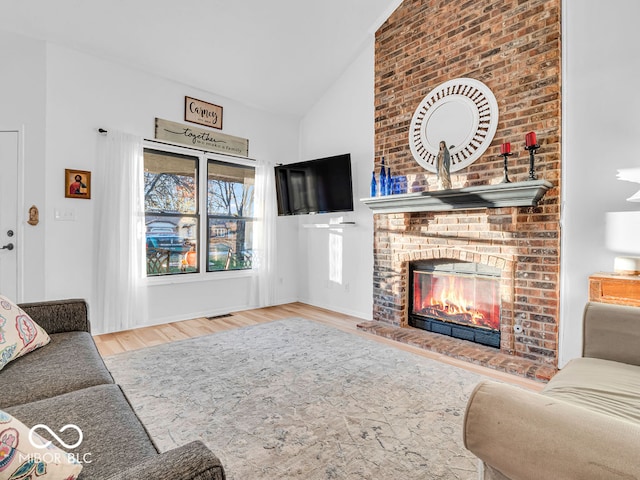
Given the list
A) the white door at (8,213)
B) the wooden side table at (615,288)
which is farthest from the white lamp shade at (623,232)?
the white door at (8,213)

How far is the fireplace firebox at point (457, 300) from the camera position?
3.06 m

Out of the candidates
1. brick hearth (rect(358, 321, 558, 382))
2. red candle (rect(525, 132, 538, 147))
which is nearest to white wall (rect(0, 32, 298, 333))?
brick hearth (rect(358, 321, 558, 382))

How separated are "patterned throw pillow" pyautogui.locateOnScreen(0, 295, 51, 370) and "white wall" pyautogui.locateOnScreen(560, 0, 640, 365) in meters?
3.41

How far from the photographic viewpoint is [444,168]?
309cm

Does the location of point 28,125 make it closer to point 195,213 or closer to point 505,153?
point 195,213

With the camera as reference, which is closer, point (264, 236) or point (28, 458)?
point (28, 458)

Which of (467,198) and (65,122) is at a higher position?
(65,122)

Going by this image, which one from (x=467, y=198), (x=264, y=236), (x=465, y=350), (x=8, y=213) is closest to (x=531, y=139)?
(x=467, y=198)

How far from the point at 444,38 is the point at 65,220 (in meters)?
4.10

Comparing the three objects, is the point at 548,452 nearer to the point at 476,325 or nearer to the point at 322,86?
the point at 476,325

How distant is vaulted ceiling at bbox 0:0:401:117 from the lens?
9.73 feet

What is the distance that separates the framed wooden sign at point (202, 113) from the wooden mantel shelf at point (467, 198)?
2172 mm

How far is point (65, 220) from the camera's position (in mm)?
3229

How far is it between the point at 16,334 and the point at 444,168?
318 cm
